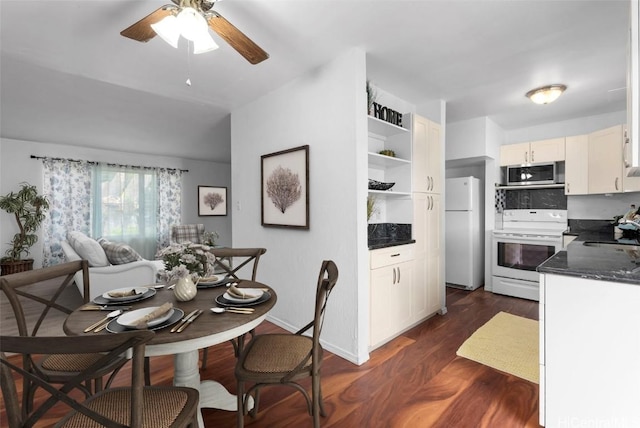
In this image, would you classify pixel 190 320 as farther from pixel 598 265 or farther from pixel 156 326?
pixel 598 265

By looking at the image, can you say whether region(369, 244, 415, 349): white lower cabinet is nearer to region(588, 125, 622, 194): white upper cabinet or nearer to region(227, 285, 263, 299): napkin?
region(227, 285, 263, 299): napkin

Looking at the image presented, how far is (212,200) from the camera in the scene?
759 centimetres

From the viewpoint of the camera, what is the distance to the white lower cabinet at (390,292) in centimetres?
259

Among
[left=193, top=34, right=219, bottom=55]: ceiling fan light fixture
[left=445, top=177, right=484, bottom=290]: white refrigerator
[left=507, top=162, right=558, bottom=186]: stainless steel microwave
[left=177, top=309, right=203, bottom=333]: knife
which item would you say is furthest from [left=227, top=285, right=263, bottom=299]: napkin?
[left=507, top=162, right=558, bottom=186]: stainless steel microwave

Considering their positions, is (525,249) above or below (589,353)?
above

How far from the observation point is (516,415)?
1.80 metres

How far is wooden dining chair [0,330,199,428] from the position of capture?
2.70 feet

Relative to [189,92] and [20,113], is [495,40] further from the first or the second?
[20,113]

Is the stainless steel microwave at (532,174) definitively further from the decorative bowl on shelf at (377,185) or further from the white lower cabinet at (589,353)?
the white lower cabinet at (589,353)

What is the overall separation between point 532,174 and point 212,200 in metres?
6.61

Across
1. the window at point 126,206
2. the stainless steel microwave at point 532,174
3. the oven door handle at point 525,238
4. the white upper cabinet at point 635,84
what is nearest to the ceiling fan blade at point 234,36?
the white upper cabinet at point 635,84

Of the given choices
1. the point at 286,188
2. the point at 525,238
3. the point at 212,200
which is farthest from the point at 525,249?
the point at 212,200

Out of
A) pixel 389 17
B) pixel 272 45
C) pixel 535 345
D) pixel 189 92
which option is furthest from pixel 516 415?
pixel 189 92

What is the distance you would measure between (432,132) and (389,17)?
1.67m
